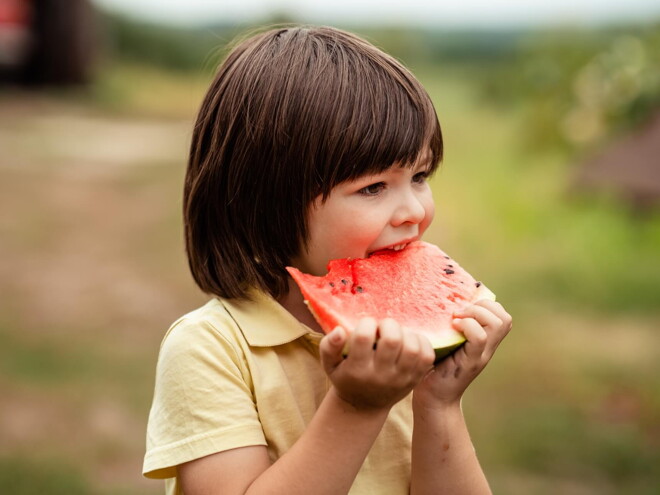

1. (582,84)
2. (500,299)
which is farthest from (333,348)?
(582,84)

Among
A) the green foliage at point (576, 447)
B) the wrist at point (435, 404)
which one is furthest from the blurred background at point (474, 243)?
the wrist at point (435, 404)

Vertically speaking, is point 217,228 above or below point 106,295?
above

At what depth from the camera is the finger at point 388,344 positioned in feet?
4.95

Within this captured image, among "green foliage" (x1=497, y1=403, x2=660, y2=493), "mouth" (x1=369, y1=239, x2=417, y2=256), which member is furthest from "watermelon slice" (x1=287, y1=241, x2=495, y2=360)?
"green foliage" (x1=497, y1=403, x2=660, y2=493)

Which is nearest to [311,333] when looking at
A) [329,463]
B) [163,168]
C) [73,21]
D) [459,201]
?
[329,463]

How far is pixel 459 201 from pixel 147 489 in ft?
15.1

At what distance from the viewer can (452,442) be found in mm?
1793

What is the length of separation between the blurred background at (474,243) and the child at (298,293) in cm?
63

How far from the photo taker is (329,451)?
160 centimetres

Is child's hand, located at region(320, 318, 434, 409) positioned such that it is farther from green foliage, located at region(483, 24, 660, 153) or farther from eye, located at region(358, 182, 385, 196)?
green foliage, located at region(483, 24, 660, 153)

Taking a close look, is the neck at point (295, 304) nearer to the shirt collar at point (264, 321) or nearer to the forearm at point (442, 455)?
the shirt collar at point (264, 321)

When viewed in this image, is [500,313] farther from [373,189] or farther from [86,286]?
[86,286]

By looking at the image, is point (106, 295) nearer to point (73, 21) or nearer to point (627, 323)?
point (627, 323)

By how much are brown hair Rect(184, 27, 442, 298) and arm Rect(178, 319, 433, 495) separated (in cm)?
39
